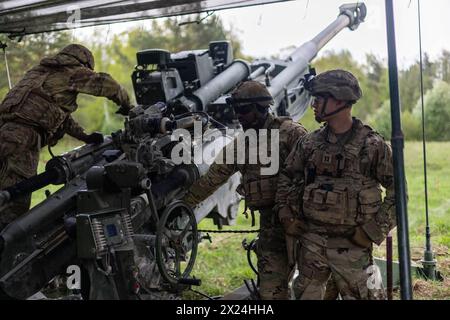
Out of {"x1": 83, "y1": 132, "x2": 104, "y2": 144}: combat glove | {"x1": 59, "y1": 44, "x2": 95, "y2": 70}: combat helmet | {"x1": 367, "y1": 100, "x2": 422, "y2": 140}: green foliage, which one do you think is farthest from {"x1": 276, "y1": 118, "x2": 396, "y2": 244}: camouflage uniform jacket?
{"x1": 367, "y1": 100, "x2": 422, "y2": 140}: green foliage

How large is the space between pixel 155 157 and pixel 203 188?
426 millimetres

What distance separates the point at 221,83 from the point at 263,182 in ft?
8.03

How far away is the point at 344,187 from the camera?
3.64 m

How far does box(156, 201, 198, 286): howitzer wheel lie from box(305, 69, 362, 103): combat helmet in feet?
4.17

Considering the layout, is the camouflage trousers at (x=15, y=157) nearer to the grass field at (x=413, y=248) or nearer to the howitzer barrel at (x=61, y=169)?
the howitzer barrel at (x=61, y=169)

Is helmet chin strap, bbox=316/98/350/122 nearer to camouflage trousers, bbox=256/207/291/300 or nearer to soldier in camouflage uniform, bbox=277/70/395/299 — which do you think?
soldier in camouflage uniform, bbox=277/70/395/299

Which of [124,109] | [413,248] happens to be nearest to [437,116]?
[413,248]

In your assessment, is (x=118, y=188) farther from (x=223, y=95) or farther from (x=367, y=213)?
(x=223, y=95)

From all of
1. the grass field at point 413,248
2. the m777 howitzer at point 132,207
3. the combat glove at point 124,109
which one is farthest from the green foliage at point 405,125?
the combat glove at point 124,109

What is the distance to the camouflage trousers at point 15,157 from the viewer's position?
5121 mm

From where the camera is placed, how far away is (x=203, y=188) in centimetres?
451

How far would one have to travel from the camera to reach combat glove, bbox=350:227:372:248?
3.62 metres
